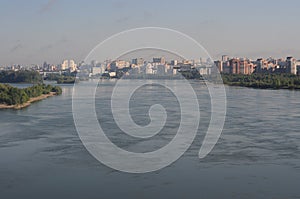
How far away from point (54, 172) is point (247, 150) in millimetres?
1765

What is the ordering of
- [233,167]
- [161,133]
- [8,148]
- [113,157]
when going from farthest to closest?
[161,133], [8,148], [113,157], [233,167]

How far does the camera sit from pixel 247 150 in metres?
4.05

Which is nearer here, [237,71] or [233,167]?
[233,167]

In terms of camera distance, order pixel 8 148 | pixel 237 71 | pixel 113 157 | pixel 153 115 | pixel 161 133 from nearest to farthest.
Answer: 1. pixel 113 157
2. pixel 8 148
3. pixel 161 133
4. pixel 153 115
5. pixel 237 71

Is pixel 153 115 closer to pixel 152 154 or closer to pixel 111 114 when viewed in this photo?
pixel 111 114

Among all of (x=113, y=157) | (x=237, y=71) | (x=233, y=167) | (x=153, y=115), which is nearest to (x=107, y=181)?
(x=113, y=157)

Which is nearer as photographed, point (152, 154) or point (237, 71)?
point (152, 154)

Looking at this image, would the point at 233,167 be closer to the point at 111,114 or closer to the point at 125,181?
the point at 125,181

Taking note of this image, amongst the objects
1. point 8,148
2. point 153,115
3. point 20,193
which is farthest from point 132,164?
point 153,115

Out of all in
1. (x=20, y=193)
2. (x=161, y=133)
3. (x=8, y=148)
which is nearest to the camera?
(x=20, y=193)

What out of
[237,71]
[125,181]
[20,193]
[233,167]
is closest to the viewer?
[20,193]

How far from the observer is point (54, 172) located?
3322mm

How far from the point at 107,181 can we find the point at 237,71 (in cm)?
2416

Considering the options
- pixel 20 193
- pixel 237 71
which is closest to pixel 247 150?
pixel 20 193
